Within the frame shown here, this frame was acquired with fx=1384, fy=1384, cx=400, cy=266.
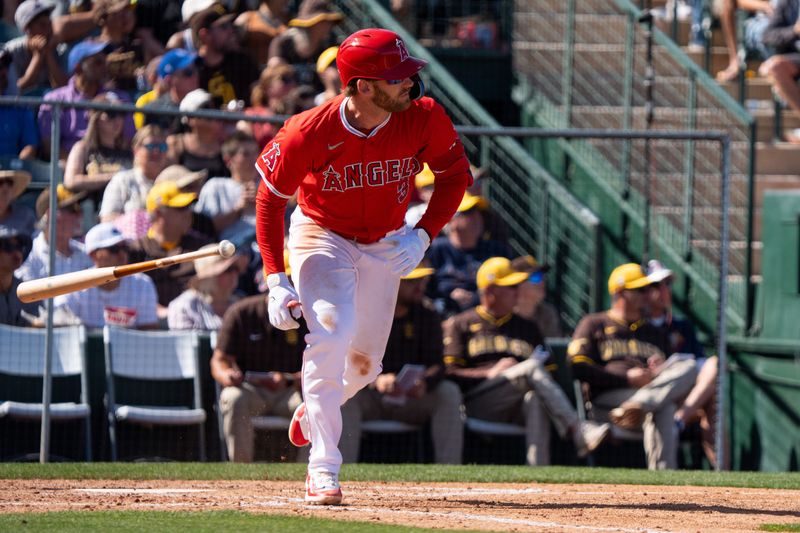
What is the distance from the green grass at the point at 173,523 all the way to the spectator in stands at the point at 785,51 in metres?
9.34

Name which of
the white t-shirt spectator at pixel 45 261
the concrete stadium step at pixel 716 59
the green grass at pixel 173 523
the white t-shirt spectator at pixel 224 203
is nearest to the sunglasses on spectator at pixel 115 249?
the white t-shirt spectator at pixel 45 261

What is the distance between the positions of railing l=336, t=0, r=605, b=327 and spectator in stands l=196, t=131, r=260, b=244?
77.4 inches

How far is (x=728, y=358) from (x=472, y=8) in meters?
5.38

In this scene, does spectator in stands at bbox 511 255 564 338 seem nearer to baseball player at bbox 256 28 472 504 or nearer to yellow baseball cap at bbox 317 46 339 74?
yellow baseball cap at bbox 317 46 339 74

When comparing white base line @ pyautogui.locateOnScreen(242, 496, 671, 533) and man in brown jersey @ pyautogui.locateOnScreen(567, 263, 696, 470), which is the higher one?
white base line @ pyautogui.locateOnScreen(242, 496, 671, 533)

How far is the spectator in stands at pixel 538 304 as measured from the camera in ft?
34.4

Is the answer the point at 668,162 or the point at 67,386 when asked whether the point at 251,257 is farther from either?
the point at 668,162

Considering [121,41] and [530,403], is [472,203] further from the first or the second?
[121,41]

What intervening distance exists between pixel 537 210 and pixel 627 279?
4.85 ft

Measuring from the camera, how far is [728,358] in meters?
11.2

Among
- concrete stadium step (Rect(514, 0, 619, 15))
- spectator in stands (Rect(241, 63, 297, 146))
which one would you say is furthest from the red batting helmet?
concrete stadium step (Rect(514, 0, 619, 15))

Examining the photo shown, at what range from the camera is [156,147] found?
10102 millimetres

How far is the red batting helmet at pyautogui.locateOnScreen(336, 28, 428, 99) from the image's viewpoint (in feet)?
19.6

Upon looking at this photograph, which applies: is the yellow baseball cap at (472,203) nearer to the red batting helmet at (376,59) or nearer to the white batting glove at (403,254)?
the white batting glove at (403,254)
